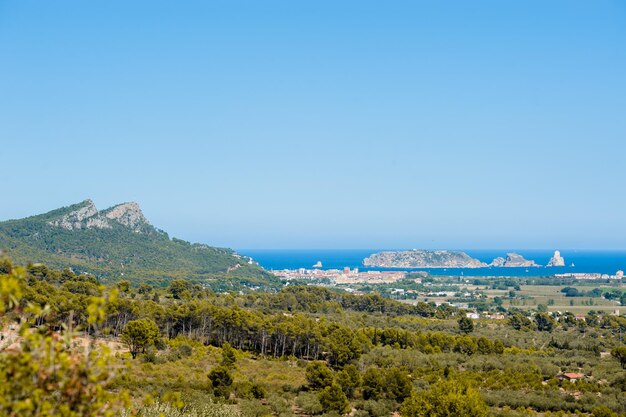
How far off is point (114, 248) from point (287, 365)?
3588 inches

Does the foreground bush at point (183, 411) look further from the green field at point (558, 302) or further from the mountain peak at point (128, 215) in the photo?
the mountain peak at point (128, 215)

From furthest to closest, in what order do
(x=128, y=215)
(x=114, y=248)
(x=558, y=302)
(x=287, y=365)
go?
(x=128, y=215) → (x=114, y=248) → (x=558, y=302) → (x=287, y=365)

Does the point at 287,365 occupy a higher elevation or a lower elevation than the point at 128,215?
lower

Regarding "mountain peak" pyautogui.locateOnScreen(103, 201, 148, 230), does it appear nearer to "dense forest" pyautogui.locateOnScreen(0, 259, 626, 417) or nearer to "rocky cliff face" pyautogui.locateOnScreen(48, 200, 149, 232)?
"rocky cliff face" pyautogui.locateOnScreen(48, 200, 149, 232)

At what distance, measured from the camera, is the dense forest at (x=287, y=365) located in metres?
4.99

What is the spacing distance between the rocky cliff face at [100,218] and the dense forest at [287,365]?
232ft

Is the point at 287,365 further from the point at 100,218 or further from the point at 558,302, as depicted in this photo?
Answer: the point at 100,218

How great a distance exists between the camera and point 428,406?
21.6 metres

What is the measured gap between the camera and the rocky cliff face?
123312 millimetres

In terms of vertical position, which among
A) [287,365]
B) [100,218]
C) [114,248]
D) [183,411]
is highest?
[100,218]

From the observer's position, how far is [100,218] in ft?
427

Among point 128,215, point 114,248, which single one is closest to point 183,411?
point 114,248

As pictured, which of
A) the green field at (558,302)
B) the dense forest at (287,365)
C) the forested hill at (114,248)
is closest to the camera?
the dense forest at (287,365)

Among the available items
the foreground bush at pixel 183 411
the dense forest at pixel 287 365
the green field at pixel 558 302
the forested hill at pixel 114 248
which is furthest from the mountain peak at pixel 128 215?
the foreground bush at pixel 183 411
